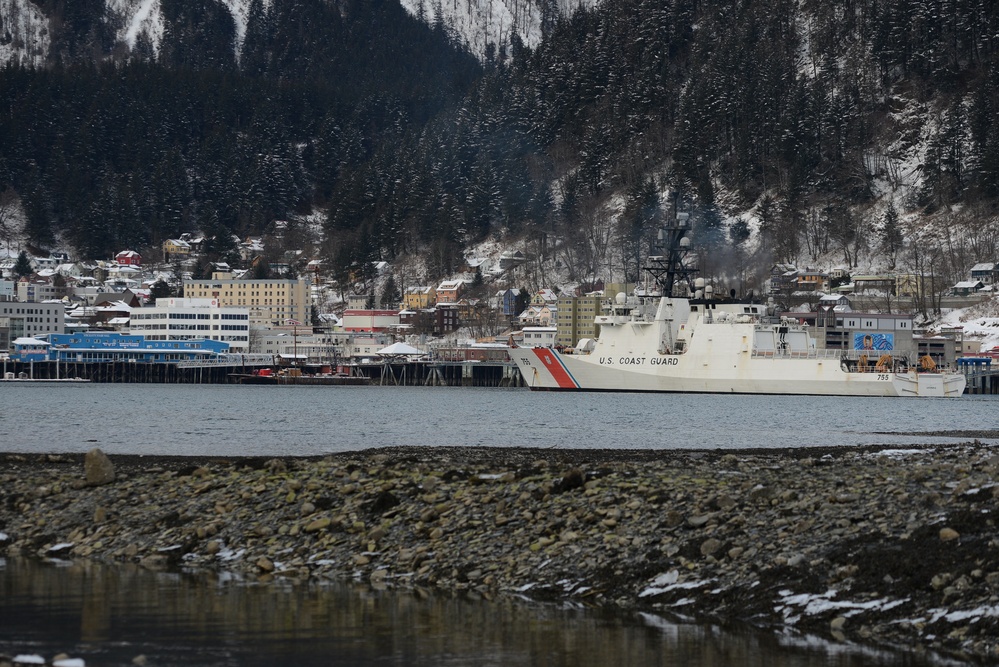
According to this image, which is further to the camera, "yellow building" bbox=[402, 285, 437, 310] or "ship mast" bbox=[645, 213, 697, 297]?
"yellow building" bbox=[402, 285, 437, 310]

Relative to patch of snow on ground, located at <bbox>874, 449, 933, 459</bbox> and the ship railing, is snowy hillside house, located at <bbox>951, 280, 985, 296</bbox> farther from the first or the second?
patch of snow on ground, located at <bbox>874, 449, 933, 459</bbox>

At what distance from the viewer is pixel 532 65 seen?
180 meters

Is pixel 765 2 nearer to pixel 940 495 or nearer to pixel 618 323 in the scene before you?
pixel 618 323

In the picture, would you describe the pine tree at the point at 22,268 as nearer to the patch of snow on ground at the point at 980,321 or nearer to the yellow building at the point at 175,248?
the yellow building at the point at 175,248

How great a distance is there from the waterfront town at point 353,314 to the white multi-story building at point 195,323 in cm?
13

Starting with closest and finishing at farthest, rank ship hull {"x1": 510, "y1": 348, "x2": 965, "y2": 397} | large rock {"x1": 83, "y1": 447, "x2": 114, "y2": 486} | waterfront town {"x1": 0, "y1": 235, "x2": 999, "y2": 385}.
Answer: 1. large rock {"x1": 83, "y1": 447, "x2": 114, "y2": 486}
2. ship hull {"x1": 510, "y1": 348, "x2": 965, "y2": 397}
3. waterfront town {"x1": 0, "y1": 235, "x2": 999, "y2": 385}

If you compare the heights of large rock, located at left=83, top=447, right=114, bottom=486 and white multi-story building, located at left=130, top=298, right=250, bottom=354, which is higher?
white multi-story building, located at left=130, top=298, right=250, bottom=354

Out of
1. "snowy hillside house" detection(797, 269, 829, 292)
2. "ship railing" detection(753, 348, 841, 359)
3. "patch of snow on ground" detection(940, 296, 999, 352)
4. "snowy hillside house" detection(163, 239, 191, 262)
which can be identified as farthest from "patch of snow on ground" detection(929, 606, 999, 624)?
"snowy hillside house" detection(163, 239, 191, 262)

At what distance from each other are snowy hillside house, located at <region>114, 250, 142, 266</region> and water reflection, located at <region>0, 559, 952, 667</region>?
176 meters

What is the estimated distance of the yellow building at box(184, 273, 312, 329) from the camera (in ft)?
505

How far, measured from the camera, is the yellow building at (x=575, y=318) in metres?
123

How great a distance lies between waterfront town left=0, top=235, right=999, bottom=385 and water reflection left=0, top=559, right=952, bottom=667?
70.4 m

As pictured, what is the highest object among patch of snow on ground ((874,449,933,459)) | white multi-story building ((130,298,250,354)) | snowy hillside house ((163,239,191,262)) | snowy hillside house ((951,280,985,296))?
snowy hillside house ((163,239,191,262))

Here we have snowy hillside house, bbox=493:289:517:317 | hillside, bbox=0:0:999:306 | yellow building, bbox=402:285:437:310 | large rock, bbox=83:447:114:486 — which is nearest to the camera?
large rock, bbox=83:447:114:486
